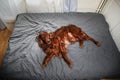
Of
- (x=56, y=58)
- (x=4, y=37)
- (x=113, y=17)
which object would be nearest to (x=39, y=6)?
(x=4, y=37)

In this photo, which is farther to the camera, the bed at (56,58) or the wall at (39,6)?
the wall at (39,6)

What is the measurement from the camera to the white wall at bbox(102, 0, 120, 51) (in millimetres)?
1762

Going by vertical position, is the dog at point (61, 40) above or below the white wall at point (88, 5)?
below

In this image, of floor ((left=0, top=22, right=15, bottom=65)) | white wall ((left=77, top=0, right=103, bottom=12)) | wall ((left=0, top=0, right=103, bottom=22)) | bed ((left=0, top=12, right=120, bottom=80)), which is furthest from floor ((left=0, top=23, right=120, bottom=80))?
white wall ((left=77, top=0, right=103, bottom=12))

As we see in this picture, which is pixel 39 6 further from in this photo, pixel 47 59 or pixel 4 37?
pixel 47 59

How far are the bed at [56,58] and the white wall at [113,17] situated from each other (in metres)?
0.12

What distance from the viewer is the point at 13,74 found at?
1.26 metres

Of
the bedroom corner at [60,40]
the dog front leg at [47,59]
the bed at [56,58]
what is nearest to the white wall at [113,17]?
Result: the bedroom corner at [60,40]

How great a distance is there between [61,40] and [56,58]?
0.96 ft

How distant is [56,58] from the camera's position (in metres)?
1.43

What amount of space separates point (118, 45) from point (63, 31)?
0.89m

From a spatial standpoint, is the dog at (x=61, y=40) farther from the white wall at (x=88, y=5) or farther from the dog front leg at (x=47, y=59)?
the white wall at (x=88, y=5)

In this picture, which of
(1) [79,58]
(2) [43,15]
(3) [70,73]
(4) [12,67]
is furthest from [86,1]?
(4) [12,67]

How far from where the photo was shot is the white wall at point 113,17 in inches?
69.4
